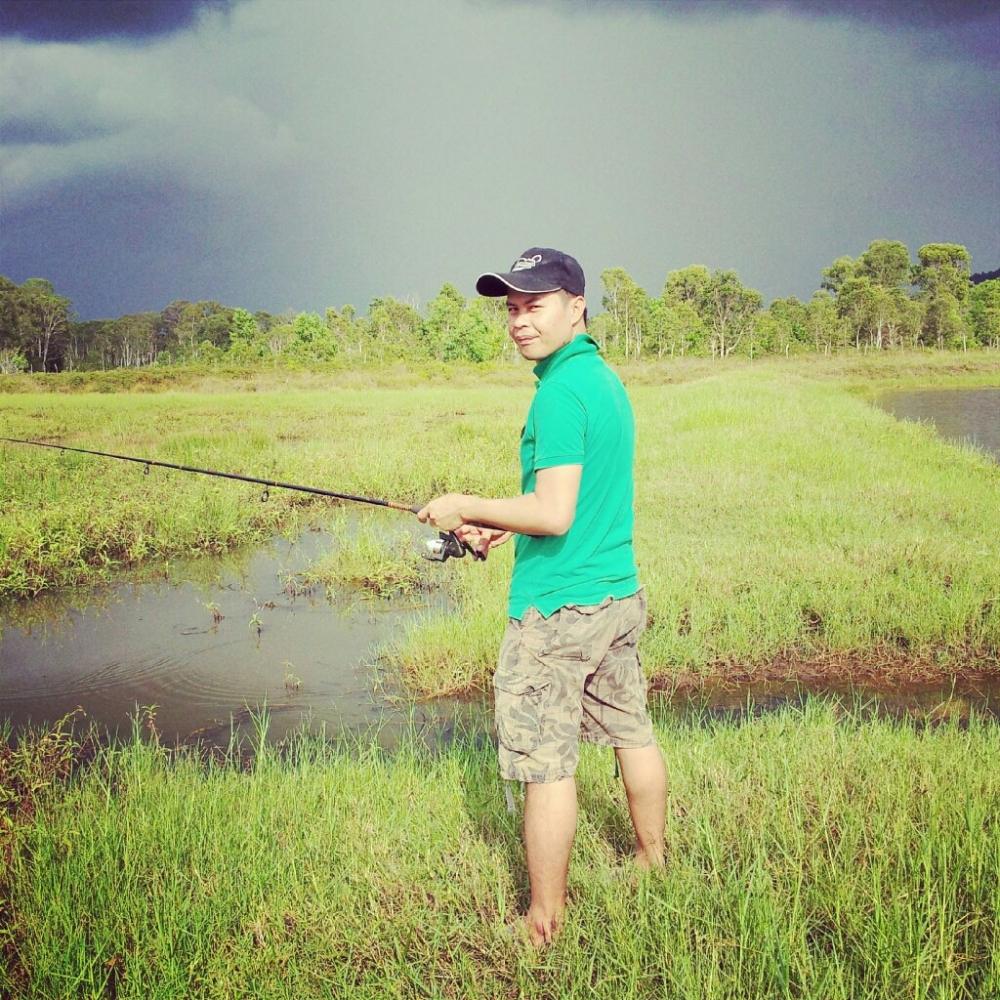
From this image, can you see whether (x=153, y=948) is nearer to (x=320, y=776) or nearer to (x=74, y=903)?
(x=74, y=903)

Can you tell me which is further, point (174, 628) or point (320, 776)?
point (174, 628)

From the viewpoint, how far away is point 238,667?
227 inches

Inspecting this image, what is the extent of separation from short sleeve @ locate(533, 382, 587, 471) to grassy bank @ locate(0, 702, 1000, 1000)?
1280mm

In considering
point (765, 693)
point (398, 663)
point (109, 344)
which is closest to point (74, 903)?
point (398, 663)

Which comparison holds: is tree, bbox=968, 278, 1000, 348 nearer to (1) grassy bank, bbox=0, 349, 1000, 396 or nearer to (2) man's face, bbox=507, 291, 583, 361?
(1) grassy bank, bbox=0, 349, 1000, 396

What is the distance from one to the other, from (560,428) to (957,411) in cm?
2738

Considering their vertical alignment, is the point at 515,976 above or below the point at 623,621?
below

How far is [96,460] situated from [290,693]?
8805 mm

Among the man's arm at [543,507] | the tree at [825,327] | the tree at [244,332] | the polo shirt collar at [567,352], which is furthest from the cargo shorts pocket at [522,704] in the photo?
the tree at [244,332]

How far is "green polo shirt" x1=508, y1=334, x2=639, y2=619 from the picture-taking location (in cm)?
225

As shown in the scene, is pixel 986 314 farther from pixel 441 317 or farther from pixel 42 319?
pixel 42 319

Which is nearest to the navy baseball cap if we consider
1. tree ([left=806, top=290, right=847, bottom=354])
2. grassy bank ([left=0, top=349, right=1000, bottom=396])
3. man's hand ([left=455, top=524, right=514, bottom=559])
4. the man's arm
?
the man's arm

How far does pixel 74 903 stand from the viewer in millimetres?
2686

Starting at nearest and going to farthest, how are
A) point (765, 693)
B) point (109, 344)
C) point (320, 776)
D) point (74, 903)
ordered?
point (74, 903) → point (320, 776) → point (765, 693) → point (109, 344)
